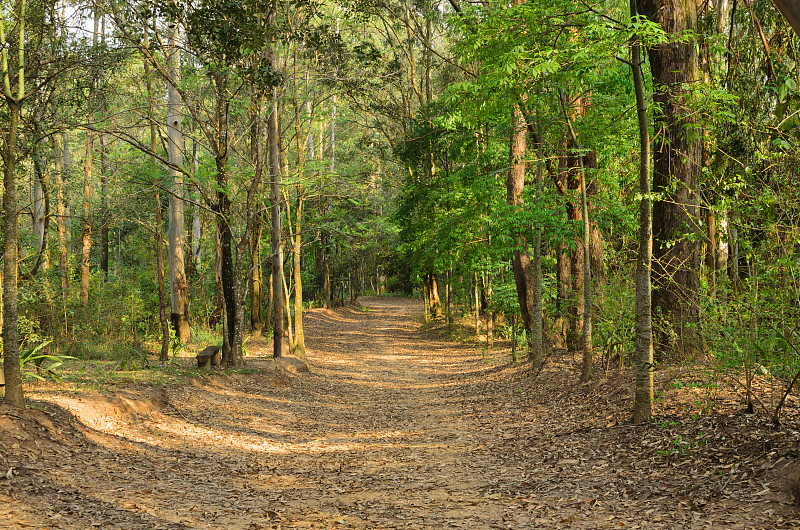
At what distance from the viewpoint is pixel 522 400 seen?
36.8ft

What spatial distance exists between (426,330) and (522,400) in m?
18.9

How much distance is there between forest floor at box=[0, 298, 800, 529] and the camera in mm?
5004

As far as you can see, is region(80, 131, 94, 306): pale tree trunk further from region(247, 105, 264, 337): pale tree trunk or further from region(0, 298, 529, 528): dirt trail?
region(0, 298, 529, 528): dirt trail

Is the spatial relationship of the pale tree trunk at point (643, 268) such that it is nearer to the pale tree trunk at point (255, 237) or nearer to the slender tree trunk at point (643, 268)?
the slender tree trunk at point (643, 268)

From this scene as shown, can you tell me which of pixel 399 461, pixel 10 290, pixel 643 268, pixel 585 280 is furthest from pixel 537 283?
pixel 10 290

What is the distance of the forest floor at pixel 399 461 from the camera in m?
5.00

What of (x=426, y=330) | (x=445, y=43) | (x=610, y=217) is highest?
(x=445, y=43)

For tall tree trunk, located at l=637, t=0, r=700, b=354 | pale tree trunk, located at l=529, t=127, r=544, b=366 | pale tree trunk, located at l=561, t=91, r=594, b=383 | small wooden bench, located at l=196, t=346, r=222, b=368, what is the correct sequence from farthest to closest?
small wooden bench, located at l=196, t=346, r=222, b=368 → pale tree trunk, located at l=529, t=127, r=544, b=366 → pale tree trunk, located at l=561, t=91, r=594, b=383 → tall tree trunk, located at l=637, t=0, r=700, b=354

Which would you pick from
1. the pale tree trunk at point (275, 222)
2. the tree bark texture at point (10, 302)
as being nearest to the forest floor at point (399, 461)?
the tree bark texture at point (10, 302)

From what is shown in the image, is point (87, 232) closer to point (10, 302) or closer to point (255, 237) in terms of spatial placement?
point (255, 237)

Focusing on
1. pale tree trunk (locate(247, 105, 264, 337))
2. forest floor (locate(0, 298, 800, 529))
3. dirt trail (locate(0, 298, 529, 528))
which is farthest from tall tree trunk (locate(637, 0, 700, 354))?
pale tree trunk (locate(247, 105, 264, 337))

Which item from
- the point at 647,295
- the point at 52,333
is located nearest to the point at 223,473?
the point at 647,295

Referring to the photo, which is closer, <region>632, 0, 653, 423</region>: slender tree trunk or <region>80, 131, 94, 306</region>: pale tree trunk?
<region>632, 0, 653, 423</region>: slender tree trunk

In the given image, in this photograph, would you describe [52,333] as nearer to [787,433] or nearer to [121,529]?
[121,529]
